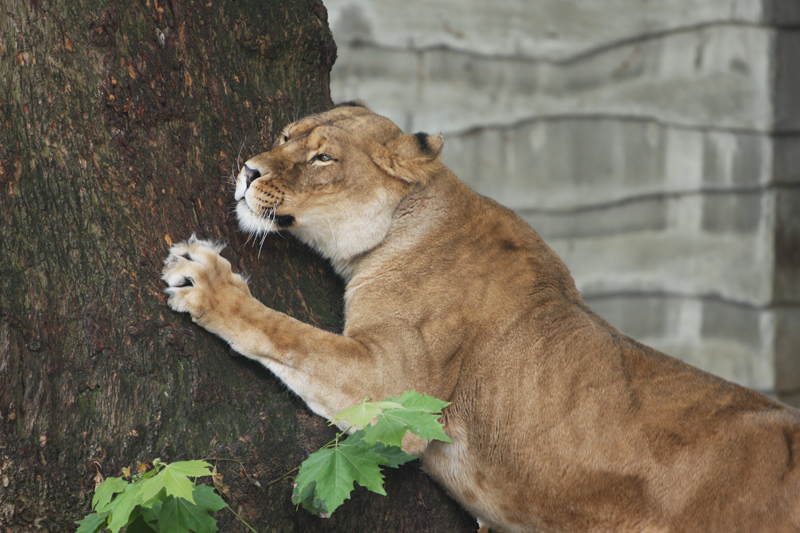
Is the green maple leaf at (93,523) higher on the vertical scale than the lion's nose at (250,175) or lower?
lower

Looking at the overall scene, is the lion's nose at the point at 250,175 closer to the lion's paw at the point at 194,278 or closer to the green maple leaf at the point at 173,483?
the lion's paw at the point at 194,278

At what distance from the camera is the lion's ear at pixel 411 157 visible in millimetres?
3236

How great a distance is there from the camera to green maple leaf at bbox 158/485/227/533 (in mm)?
2092

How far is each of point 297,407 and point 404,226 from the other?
0.93m

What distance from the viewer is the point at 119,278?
2.38 m

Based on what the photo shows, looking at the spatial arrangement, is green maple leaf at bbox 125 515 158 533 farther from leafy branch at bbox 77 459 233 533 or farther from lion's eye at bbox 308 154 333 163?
lion's eye at bbox 308 154 333 163

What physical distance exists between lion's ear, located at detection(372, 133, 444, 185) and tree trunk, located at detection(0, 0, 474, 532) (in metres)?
0.67

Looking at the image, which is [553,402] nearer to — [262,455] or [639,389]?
[639,389]

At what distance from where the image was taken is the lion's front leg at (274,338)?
257 centimetres

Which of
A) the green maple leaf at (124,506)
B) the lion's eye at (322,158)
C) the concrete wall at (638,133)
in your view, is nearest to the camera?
the green maple leaf at (124,506)

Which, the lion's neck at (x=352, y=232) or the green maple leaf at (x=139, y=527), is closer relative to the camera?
the green maple leaf at (x=139, y=527)

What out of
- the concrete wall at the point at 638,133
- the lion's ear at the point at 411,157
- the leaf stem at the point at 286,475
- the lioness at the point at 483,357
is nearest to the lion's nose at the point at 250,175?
the lioness at the point at 483,357

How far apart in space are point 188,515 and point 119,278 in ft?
2.45

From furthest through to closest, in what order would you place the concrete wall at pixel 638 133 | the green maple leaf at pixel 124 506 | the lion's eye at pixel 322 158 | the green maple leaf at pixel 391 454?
the concrete wall at pixel 638 133 → the lion's eye at pixel 322 158 → the green maple leaf at pixel 391 454 → the green maple leaf at pixel 124 506
